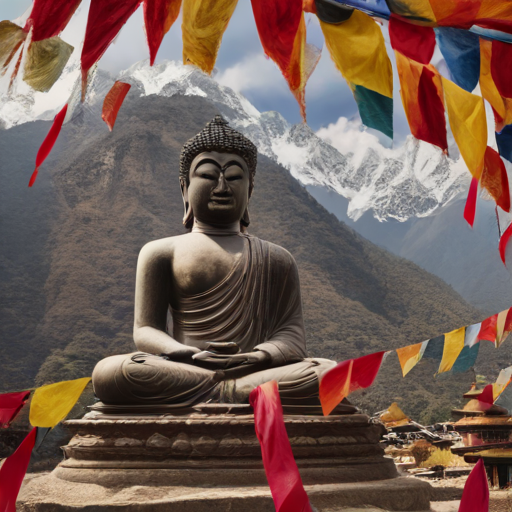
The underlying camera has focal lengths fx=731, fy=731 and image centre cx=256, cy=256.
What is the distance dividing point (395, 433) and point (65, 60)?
23.4 ft

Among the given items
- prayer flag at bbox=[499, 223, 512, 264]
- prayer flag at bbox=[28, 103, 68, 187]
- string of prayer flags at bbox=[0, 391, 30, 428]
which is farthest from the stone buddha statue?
prayer flag at bbox=[28, 103, 68, 187]

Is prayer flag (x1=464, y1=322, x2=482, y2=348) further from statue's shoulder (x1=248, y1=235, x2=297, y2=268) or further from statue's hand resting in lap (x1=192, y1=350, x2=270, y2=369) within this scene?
statue's shoulder (x1=248, y1=235, x2=297, y2=268)

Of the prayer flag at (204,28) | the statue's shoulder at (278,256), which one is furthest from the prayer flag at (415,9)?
the statue's shoulder at (278,256)

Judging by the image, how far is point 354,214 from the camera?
123ft

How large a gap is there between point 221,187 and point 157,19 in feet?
5.64

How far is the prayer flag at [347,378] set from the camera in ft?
10.5

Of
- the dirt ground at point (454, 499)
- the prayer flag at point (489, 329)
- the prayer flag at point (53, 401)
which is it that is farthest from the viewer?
the dirt ground at point (454, 499)

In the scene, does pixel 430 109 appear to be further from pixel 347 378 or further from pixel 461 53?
pixel 347 378

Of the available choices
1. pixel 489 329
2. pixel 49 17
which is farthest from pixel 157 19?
pixel 489 329

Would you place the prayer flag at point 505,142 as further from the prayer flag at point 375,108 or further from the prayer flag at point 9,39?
the prayer flag at point 9,39

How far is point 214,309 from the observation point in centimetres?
456

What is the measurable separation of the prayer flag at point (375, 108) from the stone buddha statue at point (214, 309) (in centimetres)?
145

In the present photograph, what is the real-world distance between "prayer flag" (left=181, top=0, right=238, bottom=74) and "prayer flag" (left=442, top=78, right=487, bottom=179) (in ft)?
3.61

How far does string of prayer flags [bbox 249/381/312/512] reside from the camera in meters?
2.91
